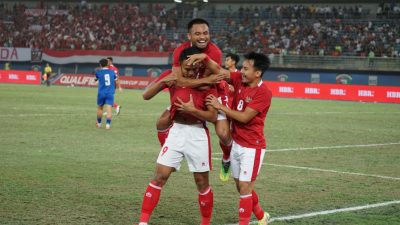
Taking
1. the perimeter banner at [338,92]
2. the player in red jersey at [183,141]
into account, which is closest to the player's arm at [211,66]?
the player in red jersey at [183,141]

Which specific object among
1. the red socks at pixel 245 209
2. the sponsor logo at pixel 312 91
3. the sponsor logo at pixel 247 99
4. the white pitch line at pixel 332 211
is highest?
the sponsor logo at pixel 247 99

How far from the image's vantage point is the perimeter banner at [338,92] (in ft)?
132

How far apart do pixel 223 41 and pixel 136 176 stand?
45.1 meters

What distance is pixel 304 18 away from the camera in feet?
184

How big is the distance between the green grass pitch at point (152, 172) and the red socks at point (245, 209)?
0.81 m

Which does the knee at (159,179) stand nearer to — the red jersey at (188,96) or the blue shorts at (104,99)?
the red jersey at (188,96)

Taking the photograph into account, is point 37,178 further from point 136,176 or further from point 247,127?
point 247,127

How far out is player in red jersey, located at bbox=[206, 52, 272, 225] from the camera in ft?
23.7

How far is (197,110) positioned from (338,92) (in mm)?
36691

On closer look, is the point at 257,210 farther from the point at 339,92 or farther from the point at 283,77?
the point at 283,77

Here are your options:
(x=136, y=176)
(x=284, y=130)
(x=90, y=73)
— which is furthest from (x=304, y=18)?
(x=136, y=176)

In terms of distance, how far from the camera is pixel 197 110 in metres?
7.11

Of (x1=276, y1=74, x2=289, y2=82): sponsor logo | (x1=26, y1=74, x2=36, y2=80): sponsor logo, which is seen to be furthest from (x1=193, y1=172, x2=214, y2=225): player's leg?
(x1=26, y1=74, x2=36, y2=80): sponsor logo

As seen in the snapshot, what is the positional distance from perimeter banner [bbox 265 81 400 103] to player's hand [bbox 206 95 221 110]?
34384 mm
